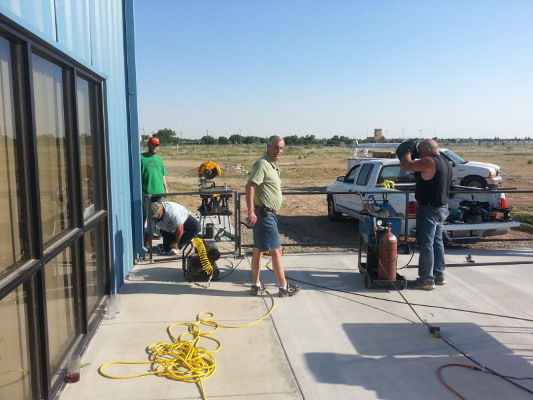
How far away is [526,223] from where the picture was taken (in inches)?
464

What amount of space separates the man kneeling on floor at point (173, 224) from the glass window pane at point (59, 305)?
2.51 m

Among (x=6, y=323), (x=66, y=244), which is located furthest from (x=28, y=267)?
(x=66, y=244)

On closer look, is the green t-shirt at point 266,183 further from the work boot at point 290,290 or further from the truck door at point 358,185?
the truck door at point 358,185

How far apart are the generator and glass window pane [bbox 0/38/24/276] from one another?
3818mm

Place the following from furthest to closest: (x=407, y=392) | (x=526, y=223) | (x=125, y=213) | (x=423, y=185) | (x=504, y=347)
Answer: (x=526, y=223) → (x=125, y=213) → (x=423, y=185) → (x=504, y=347) → (x=407, y=392)

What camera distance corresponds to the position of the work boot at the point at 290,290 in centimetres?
525

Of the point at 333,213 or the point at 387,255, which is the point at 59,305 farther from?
the point at 333,213

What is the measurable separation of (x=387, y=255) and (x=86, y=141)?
3356 mm

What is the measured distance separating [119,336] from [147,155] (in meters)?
3.45

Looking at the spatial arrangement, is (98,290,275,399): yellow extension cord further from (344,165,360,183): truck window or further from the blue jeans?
(344,165,360,183): truck window

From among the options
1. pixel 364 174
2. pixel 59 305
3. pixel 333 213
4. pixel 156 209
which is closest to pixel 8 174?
pixel 59 305

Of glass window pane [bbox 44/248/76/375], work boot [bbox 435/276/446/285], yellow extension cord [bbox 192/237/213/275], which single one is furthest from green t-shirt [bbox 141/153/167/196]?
work boot [bbox 435/276/446/285]

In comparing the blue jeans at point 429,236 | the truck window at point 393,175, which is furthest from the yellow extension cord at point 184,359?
the truck window at point 393,175

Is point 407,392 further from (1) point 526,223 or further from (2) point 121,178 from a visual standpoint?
(1) point 526,223
